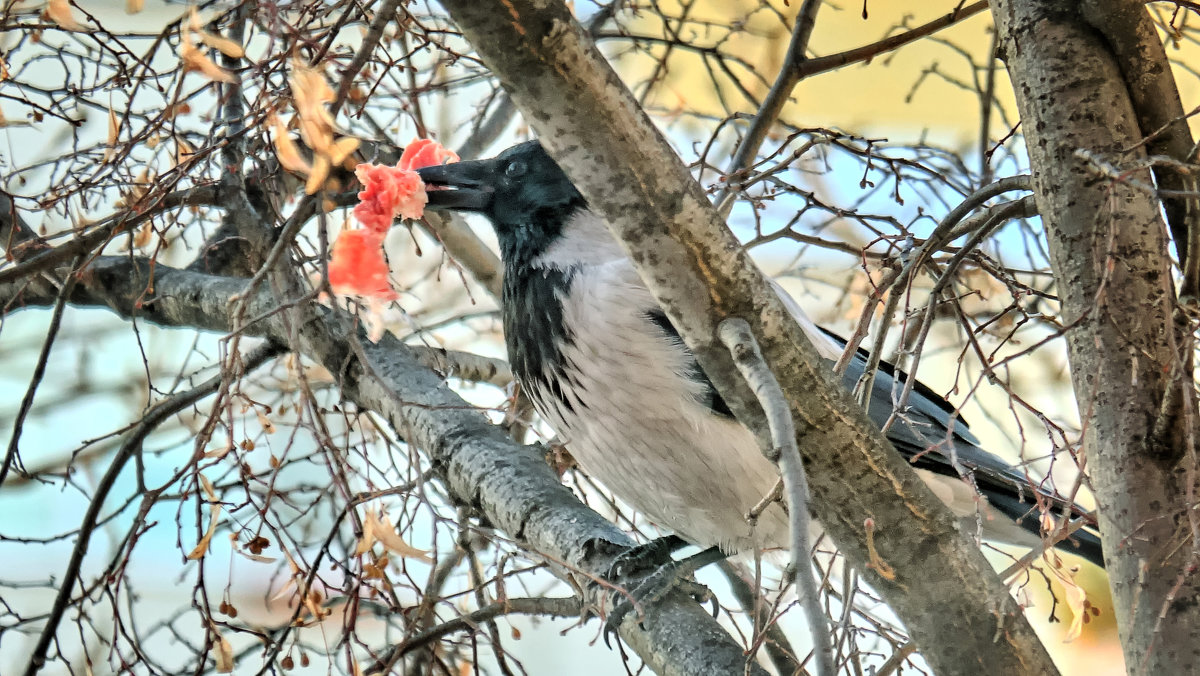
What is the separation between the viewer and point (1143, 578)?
3.99 ft

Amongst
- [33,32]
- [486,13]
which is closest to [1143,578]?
[486,13]

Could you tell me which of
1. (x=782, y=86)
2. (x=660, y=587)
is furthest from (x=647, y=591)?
(x=782, y=86)

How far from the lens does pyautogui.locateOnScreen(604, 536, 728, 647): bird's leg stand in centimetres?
169

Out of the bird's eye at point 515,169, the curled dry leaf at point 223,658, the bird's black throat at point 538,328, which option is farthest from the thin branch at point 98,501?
the bird's eye at point 515,169

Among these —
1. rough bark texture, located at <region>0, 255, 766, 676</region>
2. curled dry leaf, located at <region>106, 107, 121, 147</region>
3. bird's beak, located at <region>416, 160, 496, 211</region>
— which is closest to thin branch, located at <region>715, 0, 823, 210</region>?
bird's beak, located at <region>416, 160, 496, 211</region>

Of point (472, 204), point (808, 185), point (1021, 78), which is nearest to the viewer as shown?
point (1021, 78)

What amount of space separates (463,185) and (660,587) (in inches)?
34.8

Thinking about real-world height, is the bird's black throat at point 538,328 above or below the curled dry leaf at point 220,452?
above

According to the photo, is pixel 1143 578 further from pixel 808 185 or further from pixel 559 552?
pixel 808 185

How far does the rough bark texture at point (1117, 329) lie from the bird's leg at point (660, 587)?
68 cm

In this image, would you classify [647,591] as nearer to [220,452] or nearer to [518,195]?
[220,452]

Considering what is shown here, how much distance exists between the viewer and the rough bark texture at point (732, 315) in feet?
3.01

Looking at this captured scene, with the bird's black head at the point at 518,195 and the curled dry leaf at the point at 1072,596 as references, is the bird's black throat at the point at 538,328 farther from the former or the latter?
the curled dry leaf at the point at 1072,596

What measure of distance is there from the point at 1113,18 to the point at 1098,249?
0.29 meters
